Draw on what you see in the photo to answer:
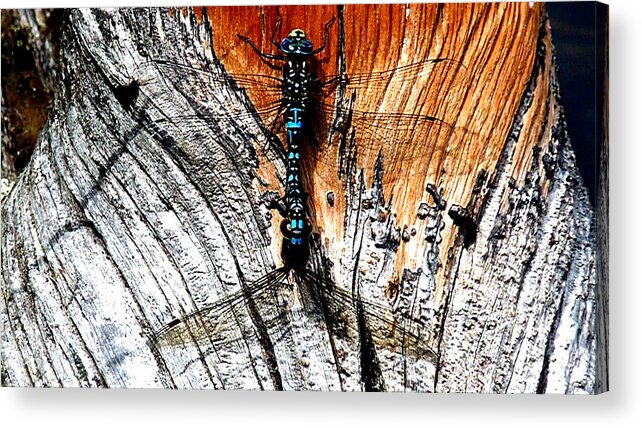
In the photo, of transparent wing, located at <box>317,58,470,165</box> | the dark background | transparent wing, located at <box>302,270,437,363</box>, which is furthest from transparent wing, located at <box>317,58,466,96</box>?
transparent wing, located at <box>302,270,437,363</box>

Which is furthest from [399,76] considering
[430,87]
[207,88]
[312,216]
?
[207,88]

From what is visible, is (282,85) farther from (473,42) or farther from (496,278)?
(496,278)

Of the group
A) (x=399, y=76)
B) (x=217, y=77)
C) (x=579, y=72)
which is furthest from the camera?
(x=217, y=77)

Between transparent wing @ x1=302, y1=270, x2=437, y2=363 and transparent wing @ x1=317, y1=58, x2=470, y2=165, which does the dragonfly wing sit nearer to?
transparent wing @ x1=317, y1=58, x2=470, y2=165

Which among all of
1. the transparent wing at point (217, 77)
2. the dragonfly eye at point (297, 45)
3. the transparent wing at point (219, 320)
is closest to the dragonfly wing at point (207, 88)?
the transparent wing at point (217, 77)

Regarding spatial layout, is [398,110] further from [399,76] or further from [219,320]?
[219,320]

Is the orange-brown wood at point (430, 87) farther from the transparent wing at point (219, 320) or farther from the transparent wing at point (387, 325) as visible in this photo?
the transparent wing at point (219, 320)
